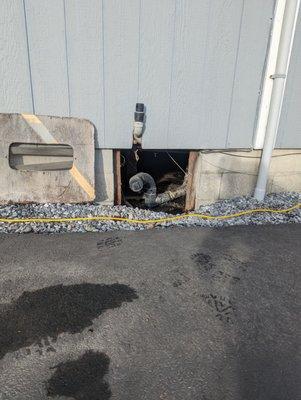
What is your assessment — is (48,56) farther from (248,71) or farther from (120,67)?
(248,71)

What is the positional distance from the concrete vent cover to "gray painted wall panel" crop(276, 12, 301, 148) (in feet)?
8.67

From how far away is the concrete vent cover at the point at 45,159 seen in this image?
3.33 meters

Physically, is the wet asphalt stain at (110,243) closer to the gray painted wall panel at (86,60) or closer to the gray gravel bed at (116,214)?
the gray gravel bed at (116,214)

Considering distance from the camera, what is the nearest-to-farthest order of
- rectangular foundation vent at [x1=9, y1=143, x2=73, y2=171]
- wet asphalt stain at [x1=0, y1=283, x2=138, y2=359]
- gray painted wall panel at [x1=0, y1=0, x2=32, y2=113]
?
wet asphalt stain at [x1=0, y1=283, x2=138, y2=359], gray painted wall panel at [x1=0, y1=0, x2=32, y2=113], rectangular foundation vent at [x1=9, y1=143, x2=73, y2=171]

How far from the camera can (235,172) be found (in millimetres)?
4125

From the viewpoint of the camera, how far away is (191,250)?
9.84 ft

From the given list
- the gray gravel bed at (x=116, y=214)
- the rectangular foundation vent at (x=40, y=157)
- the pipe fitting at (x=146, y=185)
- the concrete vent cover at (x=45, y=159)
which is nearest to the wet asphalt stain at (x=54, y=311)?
the gray gravel bed at (x=116, y=214)

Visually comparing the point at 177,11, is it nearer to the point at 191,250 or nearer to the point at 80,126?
the point at 80,126

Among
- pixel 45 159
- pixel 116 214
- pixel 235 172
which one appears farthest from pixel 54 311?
pixel 235 172

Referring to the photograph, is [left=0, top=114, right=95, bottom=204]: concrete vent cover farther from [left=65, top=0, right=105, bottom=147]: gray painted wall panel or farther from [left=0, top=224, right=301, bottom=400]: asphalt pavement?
[left=0, top=224, right=301, bottom=400]: asphalt pavement

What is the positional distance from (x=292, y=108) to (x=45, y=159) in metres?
3.36

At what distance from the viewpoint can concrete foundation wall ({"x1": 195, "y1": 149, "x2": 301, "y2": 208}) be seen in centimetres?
402

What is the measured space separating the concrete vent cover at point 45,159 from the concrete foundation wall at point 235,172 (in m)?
1.51

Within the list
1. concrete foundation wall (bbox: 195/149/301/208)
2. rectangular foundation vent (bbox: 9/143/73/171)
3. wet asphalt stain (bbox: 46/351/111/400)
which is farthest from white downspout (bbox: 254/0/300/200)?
wet asphalt stain (bbox: 46/351/111/400)
